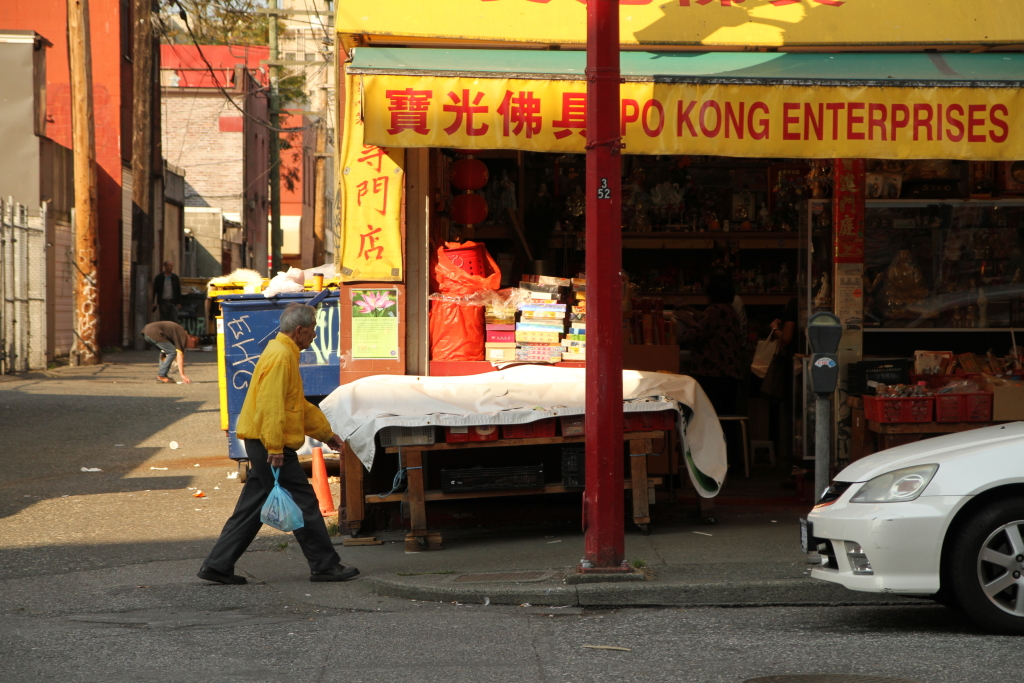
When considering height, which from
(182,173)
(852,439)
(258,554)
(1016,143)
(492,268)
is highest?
(182,173)

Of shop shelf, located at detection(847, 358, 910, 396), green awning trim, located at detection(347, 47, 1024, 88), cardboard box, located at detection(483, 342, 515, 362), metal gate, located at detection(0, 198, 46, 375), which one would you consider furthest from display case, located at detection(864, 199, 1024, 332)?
metal gate, located at detection(0, 198, 46, 375)

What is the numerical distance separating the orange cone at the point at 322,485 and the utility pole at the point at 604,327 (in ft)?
11.0

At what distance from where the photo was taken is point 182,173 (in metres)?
40.0

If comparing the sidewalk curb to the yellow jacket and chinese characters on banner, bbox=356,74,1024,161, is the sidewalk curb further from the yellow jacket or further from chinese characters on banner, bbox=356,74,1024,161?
chinese characters on banner, bbox=356,74,1024,161

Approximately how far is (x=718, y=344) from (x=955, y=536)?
17.6ft

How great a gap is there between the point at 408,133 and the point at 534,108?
87 centimetres

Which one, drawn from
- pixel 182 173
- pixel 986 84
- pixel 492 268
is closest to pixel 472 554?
pixel 492 268

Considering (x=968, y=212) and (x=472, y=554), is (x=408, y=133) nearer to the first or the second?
(x=472, y=554)

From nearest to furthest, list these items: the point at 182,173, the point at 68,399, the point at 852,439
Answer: the point at 852,439 → the point at 68,399 → the point at 182,173

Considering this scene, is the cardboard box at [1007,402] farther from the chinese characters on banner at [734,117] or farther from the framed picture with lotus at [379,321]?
the framed picture with lotus at [379,321]

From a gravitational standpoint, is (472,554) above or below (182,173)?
below

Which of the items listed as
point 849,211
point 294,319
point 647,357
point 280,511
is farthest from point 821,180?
point 280,511

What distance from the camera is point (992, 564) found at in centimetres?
546

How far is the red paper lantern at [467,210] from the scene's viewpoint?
945 centimetres
